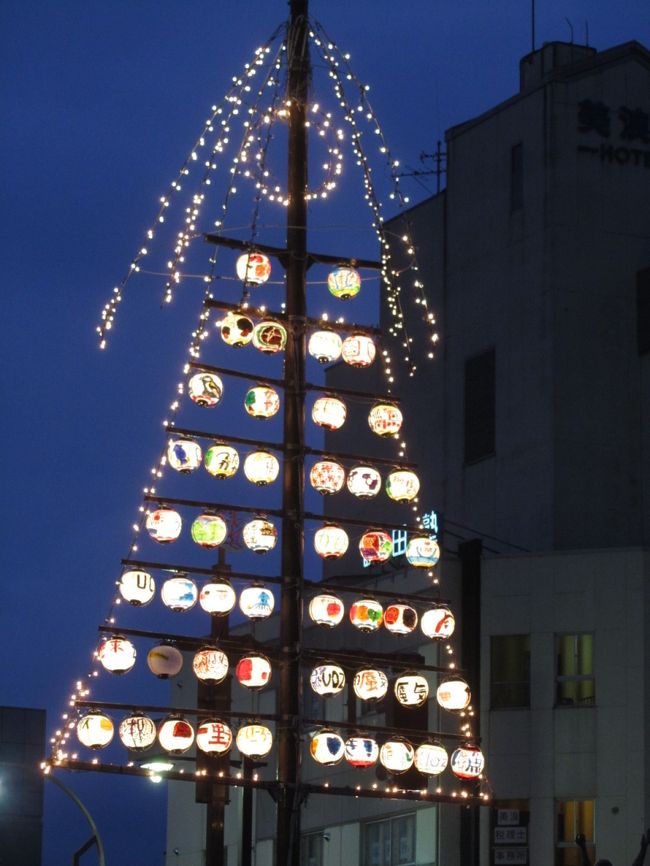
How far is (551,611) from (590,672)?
1725 millimetres

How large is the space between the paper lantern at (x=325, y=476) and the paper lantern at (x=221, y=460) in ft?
5.67

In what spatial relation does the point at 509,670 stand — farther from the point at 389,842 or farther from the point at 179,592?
the point at 179,592

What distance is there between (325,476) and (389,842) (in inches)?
584

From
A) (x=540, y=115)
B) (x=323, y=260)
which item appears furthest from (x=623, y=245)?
(x=323, y=260)

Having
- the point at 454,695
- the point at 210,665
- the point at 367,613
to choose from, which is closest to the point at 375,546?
the point at 367,613

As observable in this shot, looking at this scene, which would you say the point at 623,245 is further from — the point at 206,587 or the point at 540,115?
the point at 206,587

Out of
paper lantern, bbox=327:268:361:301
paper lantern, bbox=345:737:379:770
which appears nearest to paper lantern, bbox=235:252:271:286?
paper lantern, bbox=327:268:361:301

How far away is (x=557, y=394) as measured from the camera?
1922 inches

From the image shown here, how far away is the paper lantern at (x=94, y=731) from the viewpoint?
94.0ft

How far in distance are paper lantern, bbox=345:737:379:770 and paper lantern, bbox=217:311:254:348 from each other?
6.92 m

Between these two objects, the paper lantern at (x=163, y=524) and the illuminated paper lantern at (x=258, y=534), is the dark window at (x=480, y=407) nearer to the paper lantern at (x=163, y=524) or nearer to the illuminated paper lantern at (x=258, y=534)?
the illuminated paper lantern at (x=258, y=534)

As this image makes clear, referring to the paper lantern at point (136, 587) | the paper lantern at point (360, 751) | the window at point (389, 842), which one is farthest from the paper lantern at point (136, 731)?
the window at point (389, 842)

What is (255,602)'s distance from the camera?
29781mm

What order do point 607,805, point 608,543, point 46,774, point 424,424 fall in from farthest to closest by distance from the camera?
point 424,424
point 608,543
point 607,805
point 46,774
